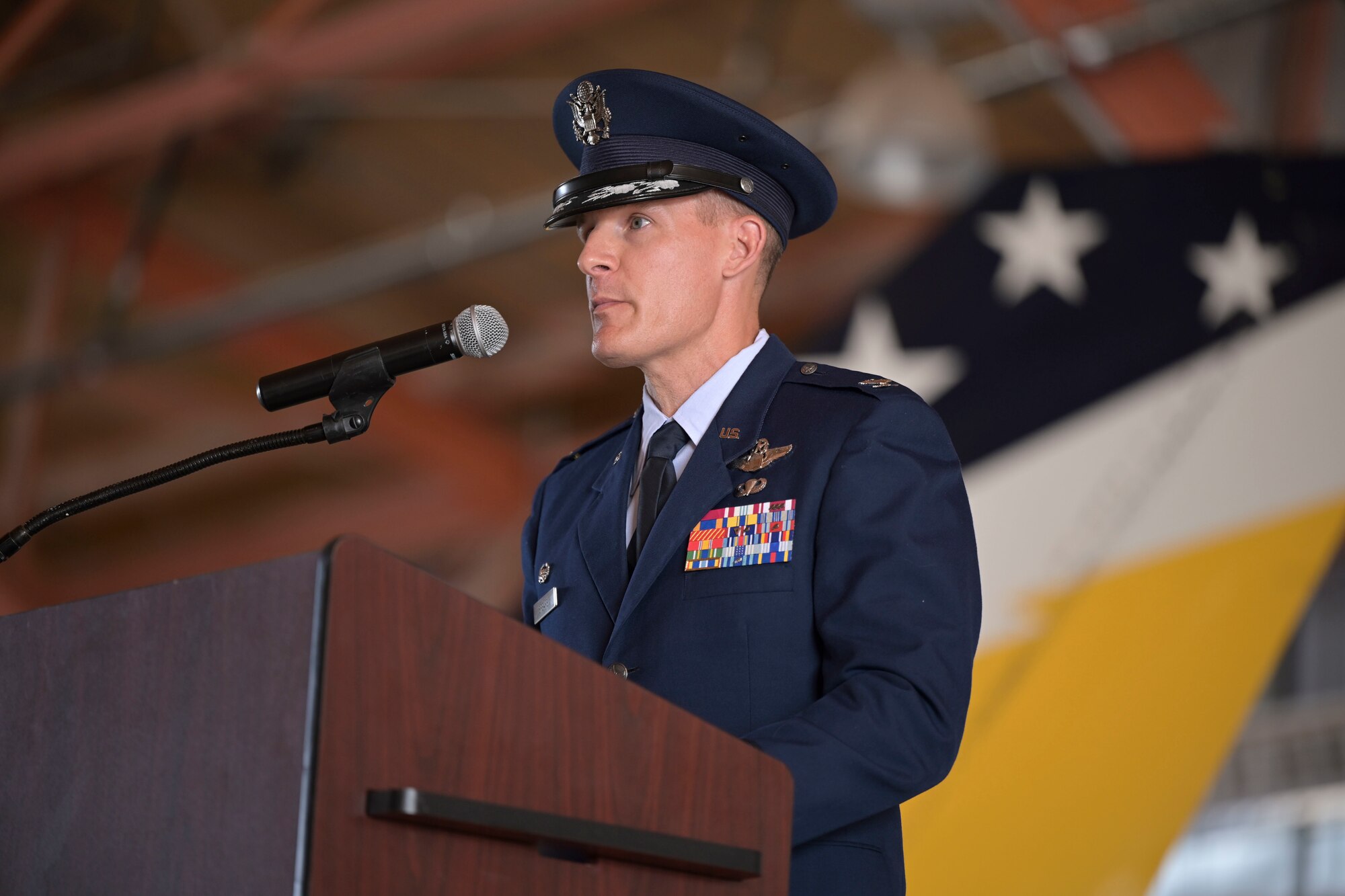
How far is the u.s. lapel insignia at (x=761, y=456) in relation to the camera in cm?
148

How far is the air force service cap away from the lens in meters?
1.62

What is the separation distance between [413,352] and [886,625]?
18.5 inches

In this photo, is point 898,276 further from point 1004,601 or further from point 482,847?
point 482,847

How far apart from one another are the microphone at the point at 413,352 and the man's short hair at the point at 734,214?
1.54 ft

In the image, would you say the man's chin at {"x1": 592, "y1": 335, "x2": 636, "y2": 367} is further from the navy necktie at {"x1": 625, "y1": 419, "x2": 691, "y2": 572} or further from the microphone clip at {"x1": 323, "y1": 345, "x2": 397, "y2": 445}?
the microphone clip at {"x1": 323, "y1": 345, "x2": 397, "y2": 445}

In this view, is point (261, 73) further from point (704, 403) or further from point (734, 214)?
point (704, 403)

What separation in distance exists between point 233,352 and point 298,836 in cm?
722

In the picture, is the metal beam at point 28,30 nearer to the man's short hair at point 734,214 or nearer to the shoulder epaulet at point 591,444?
the shoulder epaulet at point 591,444

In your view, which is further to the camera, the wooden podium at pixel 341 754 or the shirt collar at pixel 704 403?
the shirt collar at pixel 704 403

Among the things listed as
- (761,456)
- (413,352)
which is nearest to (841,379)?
(761,456)

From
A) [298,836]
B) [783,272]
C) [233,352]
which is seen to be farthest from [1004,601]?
[233,352]

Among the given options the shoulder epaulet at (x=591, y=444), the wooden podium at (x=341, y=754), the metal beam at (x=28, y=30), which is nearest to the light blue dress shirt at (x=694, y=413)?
the shoulder epaulet at (x=591, y=444)

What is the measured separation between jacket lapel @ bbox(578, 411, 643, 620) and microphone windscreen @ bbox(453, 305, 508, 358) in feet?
1.17

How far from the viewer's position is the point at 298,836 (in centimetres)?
79
